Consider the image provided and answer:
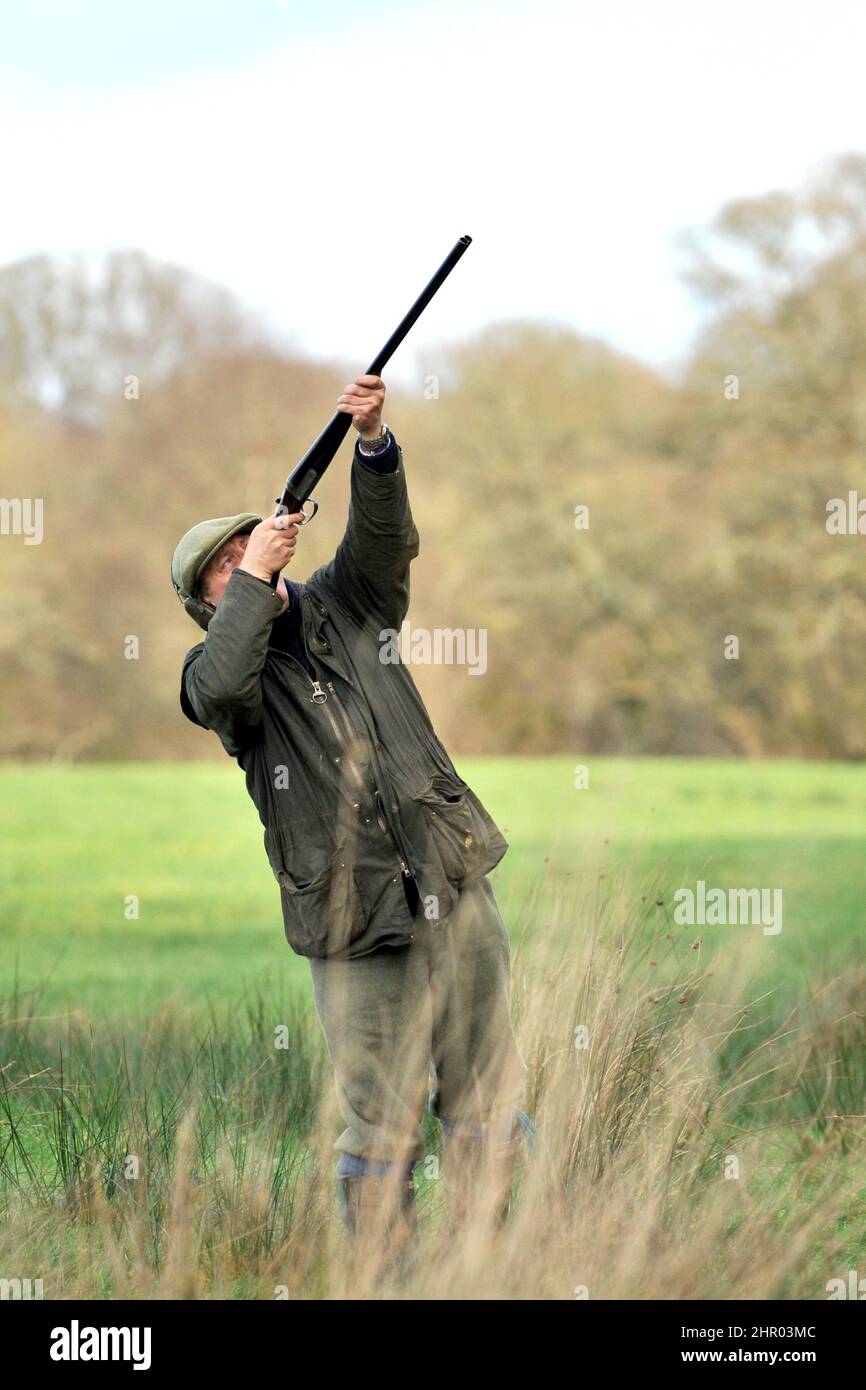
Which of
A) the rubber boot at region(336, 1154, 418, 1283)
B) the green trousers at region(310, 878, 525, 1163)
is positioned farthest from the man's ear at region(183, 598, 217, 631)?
the rubber boot at region(336, 1154, 418, 1283)

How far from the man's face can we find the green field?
1548 millimetres

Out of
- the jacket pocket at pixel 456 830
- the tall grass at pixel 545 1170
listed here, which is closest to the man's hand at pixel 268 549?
the jacket pocket at pixel 456 830

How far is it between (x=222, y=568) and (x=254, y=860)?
15663mm

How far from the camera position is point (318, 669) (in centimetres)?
380

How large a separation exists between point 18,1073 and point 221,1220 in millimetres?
1633

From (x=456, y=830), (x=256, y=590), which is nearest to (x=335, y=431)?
(x=256, y=590)

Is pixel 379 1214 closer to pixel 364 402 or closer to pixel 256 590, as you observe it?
pixel 256 590

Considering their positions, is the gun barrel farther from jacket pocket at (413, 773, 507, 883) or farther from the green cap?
jacket pocket at (413, 773, 507, 883)

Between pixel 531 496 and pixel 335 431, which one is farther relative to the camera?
pixel 531 496

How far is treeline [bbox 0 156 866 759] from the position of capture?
29688 millimetres

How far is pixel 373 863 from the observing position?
3668 mm
